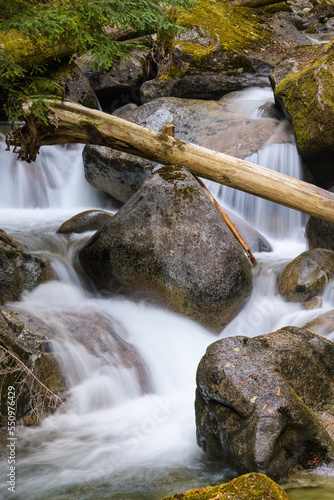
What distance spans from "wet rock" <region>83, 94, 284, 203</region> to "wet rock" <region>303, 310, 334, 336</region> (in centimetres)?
401

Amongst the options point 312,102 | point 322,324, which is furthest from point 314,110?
point 322,324

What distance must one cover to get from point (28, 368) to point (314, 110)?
5.62 metres

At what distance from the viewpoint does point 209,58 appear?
10312 millimetres

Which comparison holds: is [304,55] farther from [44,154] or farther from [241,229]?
[44,154]

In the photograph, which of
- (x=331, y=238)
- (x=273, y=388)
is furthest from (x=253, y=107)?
(x=273, y=388)

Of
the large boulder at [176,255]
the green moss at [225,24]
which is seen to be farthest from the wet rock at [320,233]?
the green moss at [225,24]

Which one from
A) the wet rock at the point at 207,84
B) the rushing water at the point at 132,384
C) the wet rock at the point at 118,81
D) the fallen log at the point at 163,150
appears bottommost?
the rushing water at the point at 132,384

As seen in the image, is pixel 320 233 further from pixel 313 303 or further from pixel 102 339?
pixel 102 339

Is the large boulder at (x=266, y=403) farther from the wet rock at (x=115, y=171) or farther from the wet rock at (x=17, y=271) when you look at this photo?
the wet rock at (x=115, y=171)

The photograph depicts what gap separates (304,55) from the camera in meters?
8.84

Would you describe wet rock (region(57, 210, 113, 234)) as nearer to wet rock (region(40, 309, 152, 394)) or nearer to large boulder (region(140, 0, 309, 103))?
wet rock (region(40, 309, 152, 394))

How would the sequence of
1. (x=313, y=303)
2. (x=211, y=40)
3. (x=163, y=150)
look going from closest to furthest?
(x=313, y=303)
(x=163, y=150)
(x=211, y=40)

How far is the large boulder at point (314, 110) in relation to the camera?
6781 millimetres

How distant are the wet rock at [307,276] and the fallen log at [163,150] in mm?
766
